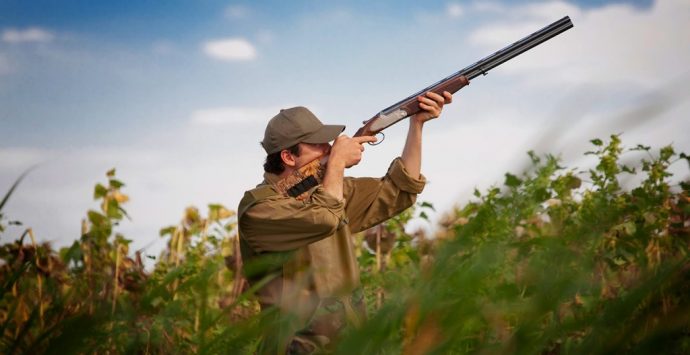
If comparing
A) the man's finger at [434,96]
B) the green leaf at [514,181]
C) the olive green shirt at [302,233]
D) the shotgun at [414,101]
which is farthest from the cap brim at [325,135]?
the green leaf at [514,181]

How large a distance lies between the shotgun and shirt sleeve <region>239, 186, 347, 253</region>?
203 mm

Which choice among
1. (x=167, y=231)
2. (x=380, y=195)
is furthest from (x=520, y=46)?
(x=167, y=231)

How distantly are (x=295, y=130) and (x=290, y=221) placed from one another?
637 millimetres

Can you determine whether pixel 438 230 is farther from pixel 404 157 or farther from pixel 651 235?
pixel 651 235

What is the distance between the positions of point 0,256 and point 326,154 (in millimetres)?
2373

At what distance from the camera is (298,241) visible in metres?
3.62

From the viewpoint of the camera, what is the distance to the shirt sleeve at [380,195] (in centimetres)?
412

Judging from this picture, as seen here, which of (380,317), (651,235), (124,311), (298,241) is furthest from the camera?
(651,235)

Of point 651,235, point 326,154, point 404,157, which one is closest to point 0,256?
point 326,154

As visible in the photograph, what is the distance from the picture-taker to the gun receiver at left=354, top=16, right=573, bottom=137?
4578 millimetres

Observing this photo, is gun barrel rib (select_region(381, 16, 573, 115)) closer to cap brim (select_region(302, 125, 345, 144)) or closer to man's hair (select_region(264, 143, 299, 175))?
cap brim (select_region(302, 125, 345, 144))

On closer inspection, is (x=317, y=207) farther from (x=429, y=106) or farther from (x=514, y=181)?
(x=514, y=181)

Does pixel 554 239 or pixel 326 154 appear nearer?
pixel 554 239

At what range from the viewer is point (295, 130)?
409cm
